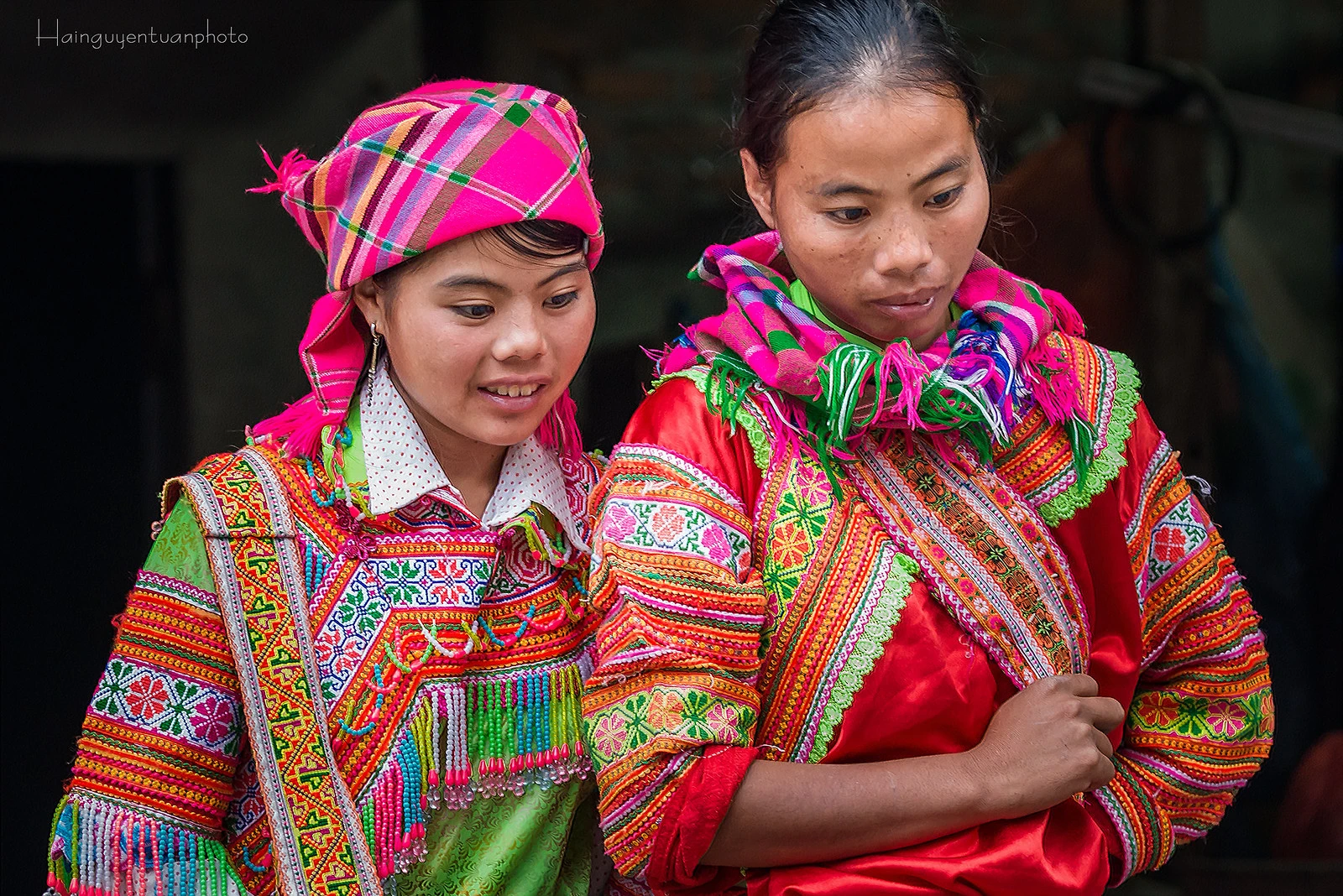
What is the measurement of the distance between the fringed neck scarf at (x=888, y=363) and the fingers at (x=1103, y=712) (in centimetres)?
28

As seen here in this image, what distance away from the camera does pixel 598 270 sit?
10.2ft

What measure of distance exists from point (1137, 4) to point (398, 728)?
263cm

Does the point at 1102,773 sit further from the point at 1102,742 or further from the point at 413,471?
the point at 413,471

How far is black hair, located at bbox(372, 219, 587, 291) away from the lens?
1.72 metres

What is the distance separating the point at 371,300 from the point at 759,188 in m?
0.51

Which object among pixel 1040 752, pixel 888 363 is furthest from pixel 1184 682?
pixel 888 363

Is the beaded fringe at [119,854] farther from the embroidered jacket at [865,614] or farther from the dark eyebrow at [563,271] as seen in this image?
the dark eyebrow at [563,271]

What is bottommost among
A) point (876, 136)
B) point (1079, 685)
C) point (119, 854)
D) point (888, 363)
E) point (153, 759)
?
point (119, 854)

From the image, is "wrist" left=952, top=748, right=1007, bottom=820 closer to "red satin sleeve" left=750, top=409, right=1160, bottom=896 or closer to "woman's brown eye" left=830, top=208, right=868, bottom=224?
"red satin sleeve" left=750, top=409, right=1160, bottom=896

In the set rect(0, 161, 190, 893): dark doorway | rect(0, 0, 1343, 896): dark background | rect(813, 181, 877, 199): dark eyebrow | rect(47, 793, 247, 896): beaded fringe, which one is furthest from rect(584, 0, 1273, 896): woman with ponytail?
rect(0, 161, 190, 893): dark doorway

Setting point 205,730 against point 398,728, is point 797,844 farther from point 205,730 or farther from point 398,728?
point 205,730

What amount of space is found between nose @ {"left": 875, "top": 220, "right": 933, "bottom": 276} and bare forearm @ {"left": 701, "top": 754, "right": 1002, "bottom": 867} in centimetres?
56

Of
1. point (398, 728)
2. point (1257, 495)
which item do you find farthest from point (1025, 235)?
point (398, 728)

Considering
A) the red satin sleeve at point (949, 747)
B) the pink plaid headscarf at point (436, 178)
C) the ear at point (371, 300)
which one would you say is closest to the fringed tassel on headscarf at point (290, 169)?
the pink plaid headscarf at point (436, 178)
